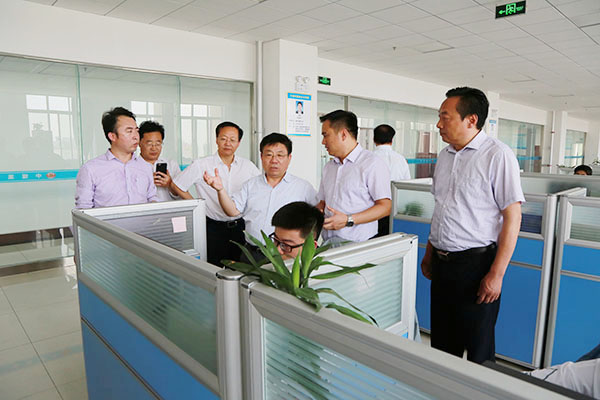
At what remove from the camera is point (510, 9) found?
4.48 meters

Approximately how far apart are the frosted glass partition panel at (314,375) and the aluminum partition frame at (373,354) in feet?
0.07

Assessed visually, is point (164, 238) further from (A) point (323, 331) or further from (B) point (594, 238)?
(B) point (594, 238)

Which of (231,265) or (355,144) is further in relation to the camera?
(355,144)

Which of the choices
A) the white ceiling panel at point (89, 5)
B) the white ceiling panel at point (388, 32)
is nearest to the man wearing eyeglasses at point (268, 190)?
the white ceiling panel at point (89, 5)

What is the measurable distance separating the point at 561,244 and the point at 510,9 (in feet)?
9.90

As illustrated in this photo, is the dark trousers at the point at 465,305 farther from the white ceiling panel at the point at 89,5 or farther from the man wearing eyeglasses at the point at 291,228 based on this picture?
the white ceiling panel at the point at 89,5

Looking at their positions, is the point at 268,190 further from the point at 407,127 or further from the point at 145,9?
the point at 407,127

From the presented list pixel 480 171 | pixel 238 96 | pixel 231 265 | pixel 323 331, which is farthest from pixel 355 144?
pixel 238 96

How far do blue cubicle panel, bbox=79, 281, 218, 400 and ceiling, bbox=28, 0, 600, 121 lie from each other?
3713 millimetres

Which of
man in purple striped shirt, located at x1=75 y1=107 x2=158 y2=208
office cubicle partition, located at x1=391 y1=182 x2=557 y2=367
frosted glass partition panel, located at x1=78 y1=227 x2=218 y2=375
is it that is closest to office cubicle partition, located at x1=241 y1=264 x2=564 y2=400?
frosted glass partition panel, located at x1=78 y1=227 x2=218 y2=375

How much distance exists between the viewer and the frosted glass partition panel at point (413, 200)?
320cm

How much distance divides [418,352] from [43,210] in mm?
5128

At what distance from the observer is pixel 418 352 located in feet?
2.04

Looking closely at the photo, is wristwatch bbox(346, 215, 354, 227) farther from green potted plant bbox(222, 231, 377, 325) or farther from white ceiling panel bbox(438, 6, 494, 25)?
white ceiling panel bbox(438, 6, 494, 25)
